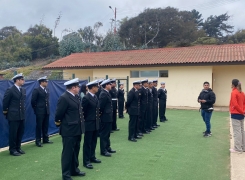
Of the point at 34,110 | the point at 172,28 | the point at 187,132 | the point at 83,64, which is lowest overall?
the point at 187,132

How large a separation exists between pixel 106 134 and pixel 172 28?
1451 inches

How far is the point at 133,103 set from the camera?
822 centimetres

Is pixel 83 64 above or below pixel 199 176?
above

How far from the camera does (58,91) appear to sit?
376 inches

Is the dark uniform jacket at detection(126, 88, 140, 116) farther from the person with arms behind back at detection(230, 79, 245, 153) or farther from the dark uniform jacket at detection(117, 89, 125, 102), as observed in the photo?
the dark uniform jacket at detection(117, 89, 125, 102)

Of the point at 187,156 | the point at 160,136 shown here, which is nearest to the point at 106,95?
the point at 187,156

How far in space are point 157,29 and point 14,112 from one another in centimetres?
3656

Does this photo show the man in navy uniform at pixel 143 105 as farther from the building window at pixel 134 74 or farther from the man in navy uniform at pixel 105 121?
the building window at pixel 134 74

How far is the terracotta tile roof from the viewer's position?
17.1 m

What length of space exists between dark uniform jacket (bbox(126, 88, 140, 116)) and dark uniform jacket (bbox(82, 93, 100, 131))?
8.21 ft

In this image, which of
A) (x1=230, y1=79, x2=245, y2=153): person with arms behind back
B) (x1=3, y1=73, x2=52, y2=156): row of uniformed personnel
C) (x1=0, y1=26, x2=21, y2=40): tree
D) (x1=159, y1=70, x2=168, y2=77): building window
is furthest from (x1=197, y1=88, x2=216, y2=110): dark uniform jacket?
(x1=0, y1=26, x2=21, y2=40): tree

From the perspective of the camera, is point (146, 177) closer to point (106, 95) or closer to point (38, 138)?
point (106, 95)

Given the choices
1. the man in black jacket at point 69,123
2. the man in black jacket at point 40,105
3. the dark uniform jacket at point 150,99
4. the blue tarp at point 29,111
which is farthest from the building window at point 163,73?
the man in black jacket at point 69,123

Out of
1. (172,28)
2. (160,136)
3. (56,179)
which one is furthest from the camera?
(172,28)
